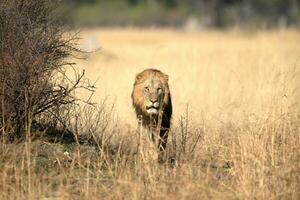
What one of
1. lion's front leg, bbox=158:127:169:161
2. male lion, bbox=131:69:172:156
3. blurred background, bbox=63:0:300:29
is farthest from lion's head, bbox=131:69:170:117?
blurred background, bbox=63:0:300:29

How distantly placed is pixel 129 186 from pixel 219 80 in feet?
29.7

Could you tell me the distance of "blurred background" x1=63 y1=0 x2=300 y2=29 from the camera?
177 feet

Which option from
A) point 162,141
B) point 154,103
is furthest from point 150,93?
point 162,141

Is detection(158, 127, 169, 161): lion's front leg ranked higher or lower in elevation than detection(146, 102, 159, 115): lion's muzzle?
lower

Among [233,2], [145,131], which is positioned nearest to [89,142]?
[145,131]

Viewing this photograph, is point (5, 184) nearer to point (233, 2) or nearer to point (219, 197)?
point (219, 197)

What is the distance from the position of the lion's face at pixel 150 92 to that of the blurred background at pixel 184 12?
42298mm

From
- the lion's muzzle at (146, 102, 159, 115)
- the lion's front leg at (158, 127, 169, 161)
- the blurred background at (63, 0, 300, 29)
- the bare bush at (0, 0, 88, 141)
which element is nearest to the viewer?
the bare bush at (0, 0, 88, 141)

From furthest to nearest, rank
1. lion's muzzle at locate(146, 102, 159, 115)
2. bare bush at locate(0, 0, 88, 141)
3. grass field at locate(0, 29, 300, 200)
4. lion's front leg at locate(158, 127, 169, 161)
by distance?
lion's muzzle at locate(146, 102, 159, 115) < lion's front leg at locate(158, 127, 169, 161) < bare bush at locate(0, 0, 88, 141) < grass field at locate(0, 29, 300, 200)

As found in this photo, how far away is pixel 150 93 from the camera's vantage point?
830cm

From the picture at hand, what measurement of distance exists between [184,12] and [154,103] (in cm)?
5776

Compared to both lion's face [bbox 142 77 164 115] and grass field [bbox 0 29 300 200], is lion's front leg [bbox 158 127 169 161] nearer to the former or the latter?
grass field [bbox 0 29 300 200]

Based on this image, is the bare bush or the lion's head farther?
the lion's head

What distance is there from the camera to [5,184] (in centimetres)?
659
